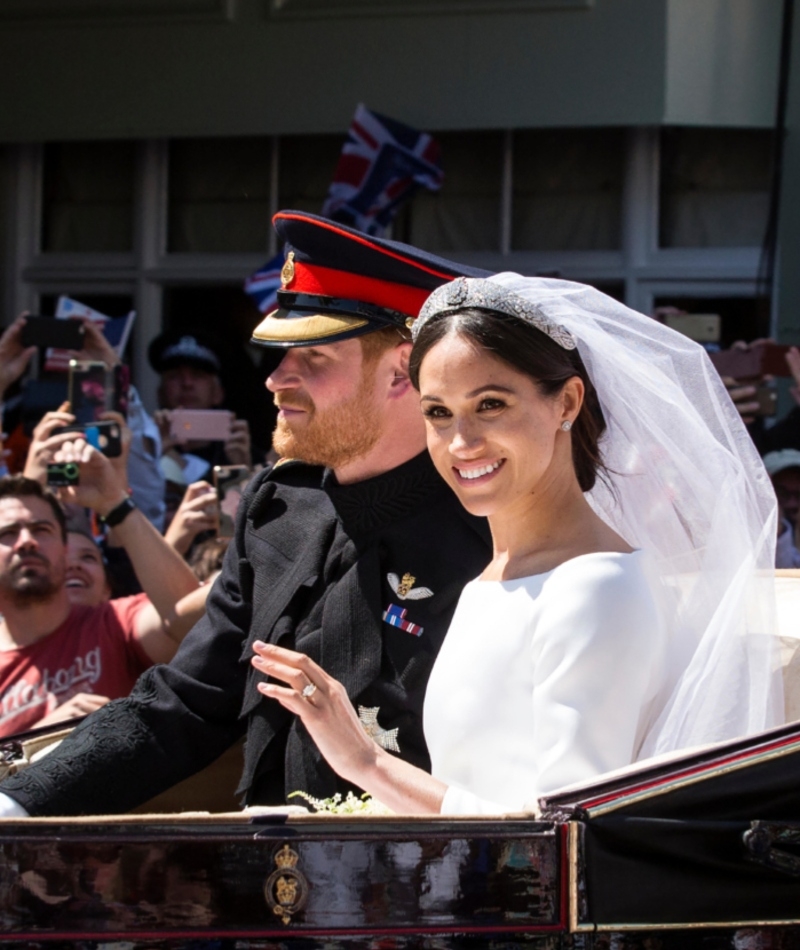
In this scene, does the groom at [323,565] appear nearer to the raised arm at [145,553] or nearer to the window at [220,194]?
the raised arm at [145,553]

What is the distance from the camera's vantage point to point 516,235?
310 inches

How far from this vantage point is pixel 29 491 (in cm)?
480

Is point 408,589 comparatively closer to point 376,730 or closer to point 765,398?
point 376,730

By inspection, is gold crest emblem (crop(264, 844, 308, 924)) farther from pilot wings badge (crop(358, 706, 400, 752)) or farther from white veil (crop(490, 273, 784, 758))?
pilot wings badge (crop(358, 706, 400, 752))

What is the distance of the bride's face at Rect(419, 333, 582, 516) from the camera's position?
220 cm

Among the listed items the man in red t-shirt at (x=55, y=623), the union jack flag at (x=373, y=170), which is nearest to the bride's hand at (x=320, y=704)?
the man in red t-shirt at (x=55, y=623)

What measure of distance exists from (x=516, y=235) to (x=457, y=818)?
625 centimetres

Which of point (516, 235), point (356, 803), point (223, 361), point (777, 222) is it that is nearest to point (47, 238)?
point (223, 361)

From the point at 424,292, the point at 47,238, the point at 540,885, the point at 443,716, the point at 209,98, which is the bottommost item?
the point at 540,885

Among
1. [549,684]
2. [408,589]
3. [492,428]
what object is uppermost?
[492,428]

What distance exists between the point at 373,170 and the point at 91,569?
9.62 feet

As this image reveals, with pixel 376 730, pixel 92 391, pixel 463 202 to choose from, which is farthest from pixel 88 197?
pixel 376 730

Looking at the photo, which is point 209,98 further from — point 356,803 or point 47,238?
point 356,803

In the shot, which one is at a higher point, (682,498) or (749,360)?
(749,360)
